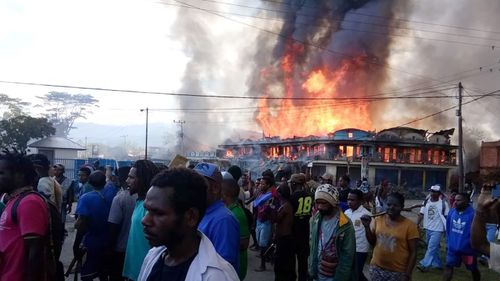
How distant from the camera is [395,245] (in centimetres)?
475

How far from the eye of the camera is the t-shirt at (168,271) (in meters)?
1.82

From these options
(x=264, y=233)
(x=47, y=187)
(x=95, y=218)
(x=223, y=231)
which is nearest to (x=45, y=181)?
(x=47, y=187)

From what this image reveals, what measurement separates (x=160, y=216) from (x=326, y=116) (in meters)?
54.1

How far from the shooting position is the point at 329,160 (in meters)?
42.2

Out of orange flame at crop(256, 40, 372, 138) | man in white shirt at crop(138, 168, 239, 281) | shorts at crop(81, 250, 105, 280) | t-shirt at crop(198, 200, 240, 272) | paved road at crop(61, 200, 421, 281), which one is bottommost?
paved road at crop(61, 200, 421, 281)

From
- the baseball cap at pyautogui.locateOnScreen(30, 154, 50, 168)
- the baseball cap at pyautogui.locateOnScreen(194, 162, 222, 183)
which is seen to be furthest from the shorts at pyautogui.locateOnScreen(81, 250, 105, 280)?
the baseball cap at pyautogui.locateOnScreen(30, 154, 50, 168)

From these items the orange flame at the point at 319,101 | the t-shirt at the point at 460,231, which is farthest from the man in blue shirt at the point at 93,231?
the orange flame at the point at 319,101

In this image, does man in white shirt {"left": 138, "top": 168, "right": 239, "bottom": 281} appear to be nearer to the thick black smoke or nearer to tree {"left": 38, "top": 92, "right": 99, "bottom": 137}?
the thick black smoke

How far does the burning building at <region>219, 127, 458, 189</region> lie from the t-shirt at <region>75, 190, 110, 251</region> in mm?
36950

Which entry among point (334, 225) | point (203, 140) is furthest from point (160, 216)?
point (203, 140)

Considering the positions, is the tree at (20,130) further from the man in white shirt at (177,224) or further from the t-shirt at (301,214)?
the man in white shirt at (177,224)

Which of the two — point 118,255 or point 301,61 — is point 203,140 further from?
point 118,255

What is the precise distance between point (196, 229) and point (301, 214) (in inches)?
211

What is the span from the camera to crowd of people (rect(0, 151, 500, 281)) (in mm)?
1865
